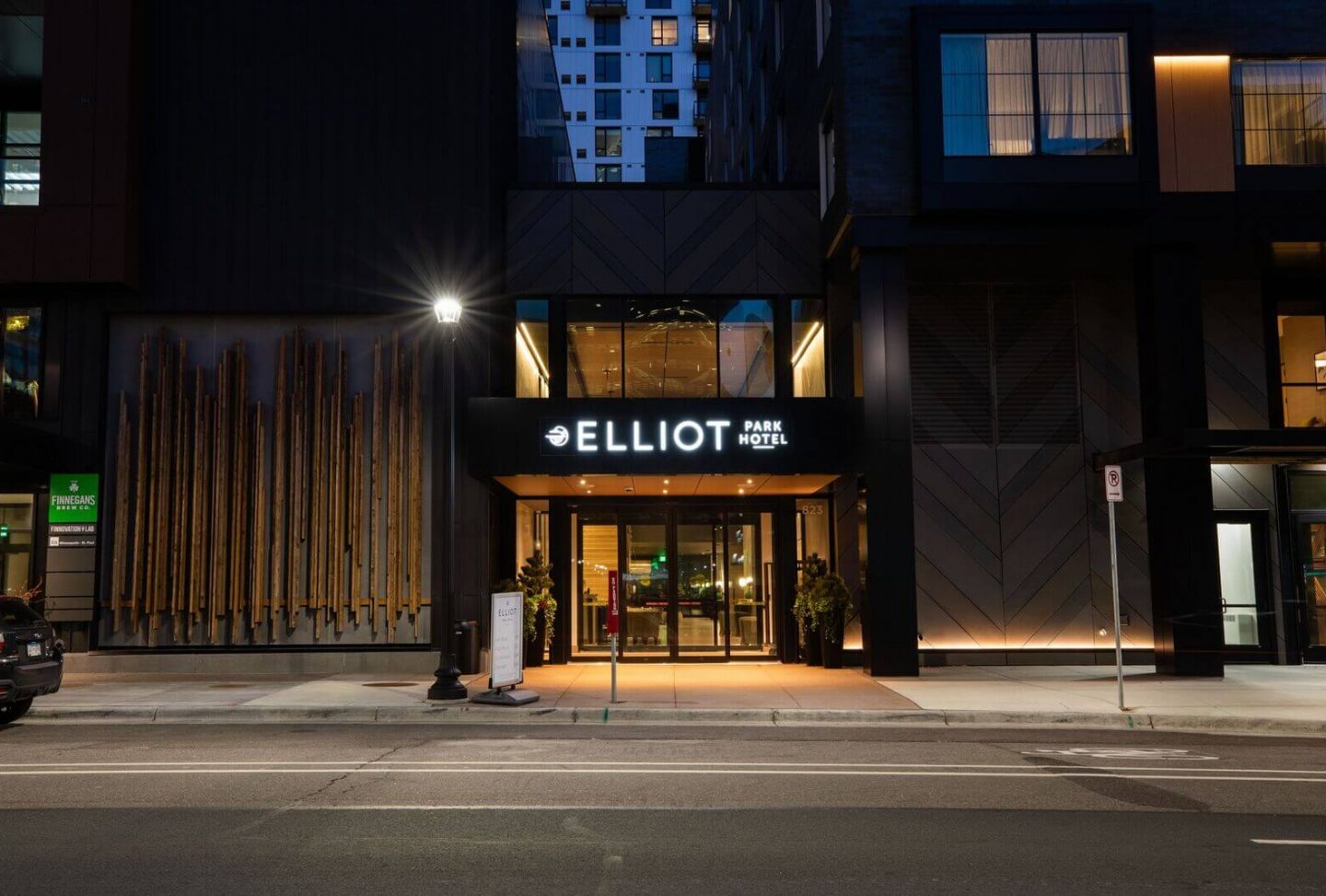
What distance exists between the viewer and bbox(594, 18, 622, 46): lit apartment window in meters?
81.2

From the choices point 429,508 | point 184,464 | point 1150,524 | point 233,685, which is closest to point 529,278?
point 429,508

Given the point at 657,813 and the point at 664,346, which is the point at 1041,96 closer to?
the point at 664,346

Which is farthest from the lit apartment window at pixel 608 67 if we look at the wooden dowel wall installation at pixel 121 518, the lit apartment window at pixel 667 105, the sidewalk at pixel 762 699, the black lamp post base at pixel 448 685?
the black lamp post base at pixel 448 685

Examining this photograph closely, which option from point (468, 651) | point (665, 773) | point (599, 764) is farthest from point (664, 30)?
point (665, 773)

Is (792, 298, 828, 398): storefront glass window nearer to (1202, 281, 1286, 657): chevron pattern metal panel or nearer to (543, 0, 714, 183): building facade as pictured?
(1202, 281, 1286, 657): chevron pattern metal panel

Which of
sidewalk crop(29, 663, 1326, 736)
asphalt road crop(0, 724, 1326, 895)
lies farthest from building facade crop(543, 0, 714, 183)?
asphalt road crop(0, 724, 1326, 895)

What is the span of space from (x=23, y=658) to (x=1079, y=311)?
59.6 ft

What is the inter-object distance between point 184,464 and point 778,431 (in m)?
10.6

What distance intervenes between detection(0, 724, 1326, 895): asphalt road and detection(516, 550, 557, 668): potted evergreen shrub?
6988mm

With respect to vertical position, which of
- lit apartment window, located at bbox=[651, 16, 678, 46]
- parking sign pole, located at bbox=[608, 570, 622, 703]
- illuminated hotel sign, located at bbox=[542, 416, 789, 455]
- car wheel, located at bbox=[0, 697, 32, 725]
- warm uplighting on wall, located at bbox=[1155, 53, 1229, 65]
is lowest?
car wheel, located at bbox=[0, 697, 32, 725]

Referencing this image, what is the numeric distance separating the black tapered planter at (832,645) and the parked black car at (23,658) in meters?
12.1

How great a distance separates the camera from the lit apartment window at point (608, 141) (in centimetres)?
7994

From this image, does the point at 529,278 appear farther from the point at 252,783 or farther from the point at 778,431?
the point at 252,783

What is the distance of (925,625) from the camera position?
1941 cm
